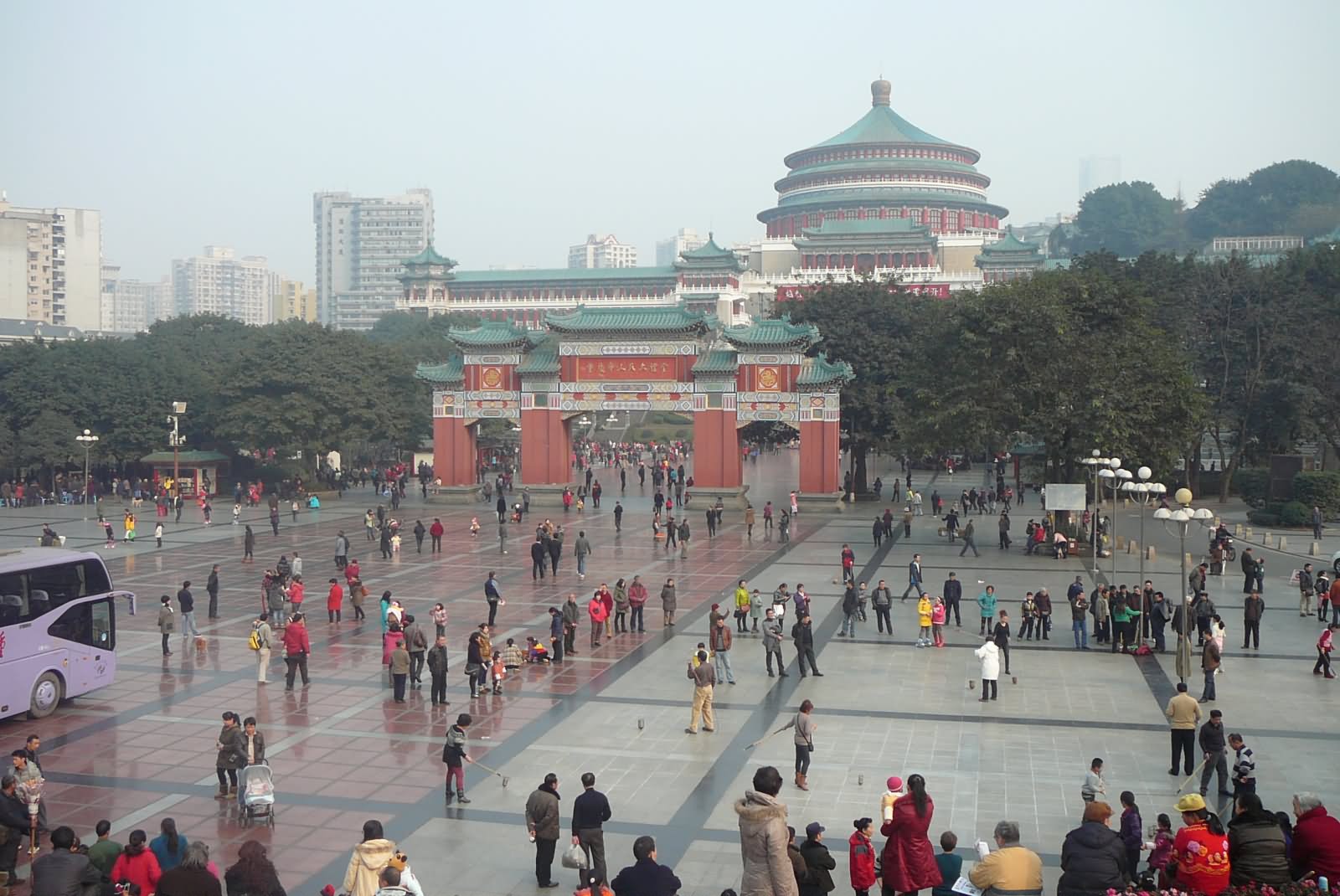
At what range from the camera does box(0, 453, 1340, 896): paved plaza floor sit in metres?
13.4

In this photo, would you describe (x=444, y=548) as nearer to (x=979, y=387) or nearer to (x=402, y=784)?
(x=979, y=387)

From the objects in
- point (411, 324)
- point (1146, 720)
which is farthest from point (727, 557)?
point (411, 324)

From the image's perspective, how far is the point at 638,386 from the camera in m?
50.1

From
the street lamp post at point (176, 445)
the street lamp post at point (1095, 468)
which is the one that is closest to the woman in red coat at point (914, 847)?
the street lamp post at point (1095, 468)

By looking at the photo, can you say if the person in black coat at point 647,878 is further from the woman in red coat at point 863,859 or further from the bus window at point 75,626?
the bus window at point 75,626

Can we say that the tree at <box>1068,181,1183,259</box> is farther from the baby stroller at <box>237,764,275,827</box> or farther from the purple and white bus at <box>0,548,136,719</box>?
the baby stroller at <box>237,764,275,827</box>

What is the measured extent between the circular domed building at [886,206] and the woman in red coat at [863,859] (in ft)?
309

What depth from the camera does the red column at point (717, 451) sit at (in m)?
48.8

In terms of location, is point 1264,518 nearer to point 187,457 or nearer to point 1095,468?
point 1095,468

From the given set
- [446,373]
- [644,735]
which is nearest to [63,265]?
[446,373]

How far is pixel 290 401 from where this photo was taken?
51.6 meters

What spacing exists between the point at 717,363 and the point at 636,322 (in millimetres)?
3852

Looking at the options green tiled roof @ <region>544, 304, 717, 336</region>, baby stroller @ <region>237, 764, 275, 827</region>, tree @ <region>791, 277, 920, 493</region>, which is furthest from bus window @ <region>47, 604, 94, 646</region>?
tree @ <region>791, 277, 920, 493</region>

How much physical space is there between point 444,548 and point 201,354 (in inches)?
1439
